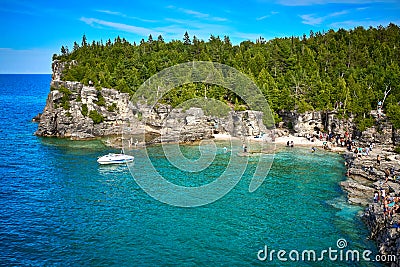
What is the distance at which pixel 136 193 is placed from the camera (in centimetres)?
4488

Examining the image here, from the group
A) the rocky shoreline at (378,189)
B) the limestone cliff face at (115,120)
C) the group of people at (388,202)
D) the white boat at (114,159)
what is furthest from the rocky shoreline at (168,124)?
the group of people at (388,202)

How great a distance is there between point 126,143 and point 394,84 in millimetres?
53317

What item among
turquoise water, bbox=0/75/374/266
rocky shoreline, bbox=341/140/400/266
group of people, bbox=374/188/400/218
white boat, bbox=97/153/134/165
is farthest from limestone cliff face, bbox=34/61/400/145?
group of people, bbox=374/188/400/218

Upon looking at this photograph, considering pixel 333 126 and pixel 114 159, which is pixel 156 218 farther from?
pixel 333 126

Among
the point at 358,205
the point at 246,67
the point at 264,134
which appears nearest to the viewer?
the point at 358,205

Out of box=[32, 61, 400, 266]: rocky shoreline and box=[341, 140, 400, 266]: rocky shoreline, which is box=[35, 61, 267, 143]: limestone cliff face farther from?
box=[341, 140, 400, 266]: rocky shoreline

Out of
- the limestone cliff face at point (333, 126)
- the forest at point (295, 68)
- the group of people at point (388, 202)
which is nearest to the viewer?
the group of people at point (388, 202)

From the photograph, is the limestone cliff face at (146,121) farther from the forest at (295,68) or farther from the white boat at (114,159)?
the white boat at (114,159)

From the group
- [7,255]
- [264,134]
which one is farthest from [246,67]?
[7,255]

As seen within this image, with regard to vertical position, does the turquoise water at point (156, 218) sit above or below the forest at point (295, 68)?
below

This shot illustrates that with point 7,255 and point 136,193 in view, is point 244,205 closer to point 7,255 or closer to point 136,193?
point 136,193

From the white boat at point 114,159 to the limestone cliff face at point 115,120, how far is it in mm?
12451

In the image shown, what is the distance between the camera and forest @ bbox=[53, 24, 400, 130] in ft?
241

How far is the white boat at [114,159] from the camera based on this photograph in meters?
56.9
